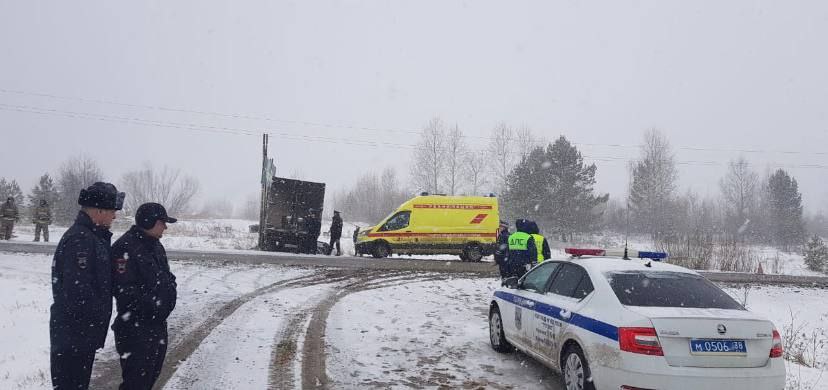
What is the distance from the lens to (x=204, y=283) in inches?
480

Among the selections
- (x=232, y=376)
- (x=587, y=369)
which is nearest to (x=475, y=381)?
(x=587, y=369)

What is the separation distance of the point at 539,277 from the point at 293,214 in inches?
613

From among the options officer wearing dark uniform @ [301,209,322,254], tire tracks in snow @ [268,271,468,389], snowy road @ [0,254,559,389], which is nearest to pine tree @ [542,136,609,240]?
officer wearing dark uniform @ [301,209,322,254]

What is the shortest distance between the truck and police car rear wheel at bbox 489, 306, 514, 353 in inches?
545

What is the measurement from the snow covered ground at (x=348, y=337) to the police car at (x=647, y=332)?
92 cm

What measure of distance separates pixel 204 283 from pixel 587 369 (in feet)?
32.5

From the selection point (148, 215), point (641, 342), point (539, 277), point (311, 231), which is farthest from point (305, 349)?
point (311, 231)

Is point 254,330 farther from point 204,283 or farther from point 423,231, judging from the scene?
point 423,231

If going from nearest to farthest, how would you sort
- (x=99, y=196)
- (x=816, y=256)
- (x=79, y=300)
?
(x=79, y=300) < (x=99, y=196) < (x=816, y=256)

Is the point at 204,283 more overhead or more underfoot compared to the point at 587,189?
more underfoot

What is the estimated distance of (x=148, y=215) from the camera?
3916 millimetres

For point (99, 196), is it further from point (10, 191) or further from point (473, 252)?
point (10, 191)

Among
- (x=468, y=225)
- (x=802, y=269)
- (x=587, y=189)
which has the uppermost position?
(x=587, y=189)

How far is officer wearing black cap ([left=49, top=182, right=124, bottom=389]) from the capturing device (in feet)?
10.7
